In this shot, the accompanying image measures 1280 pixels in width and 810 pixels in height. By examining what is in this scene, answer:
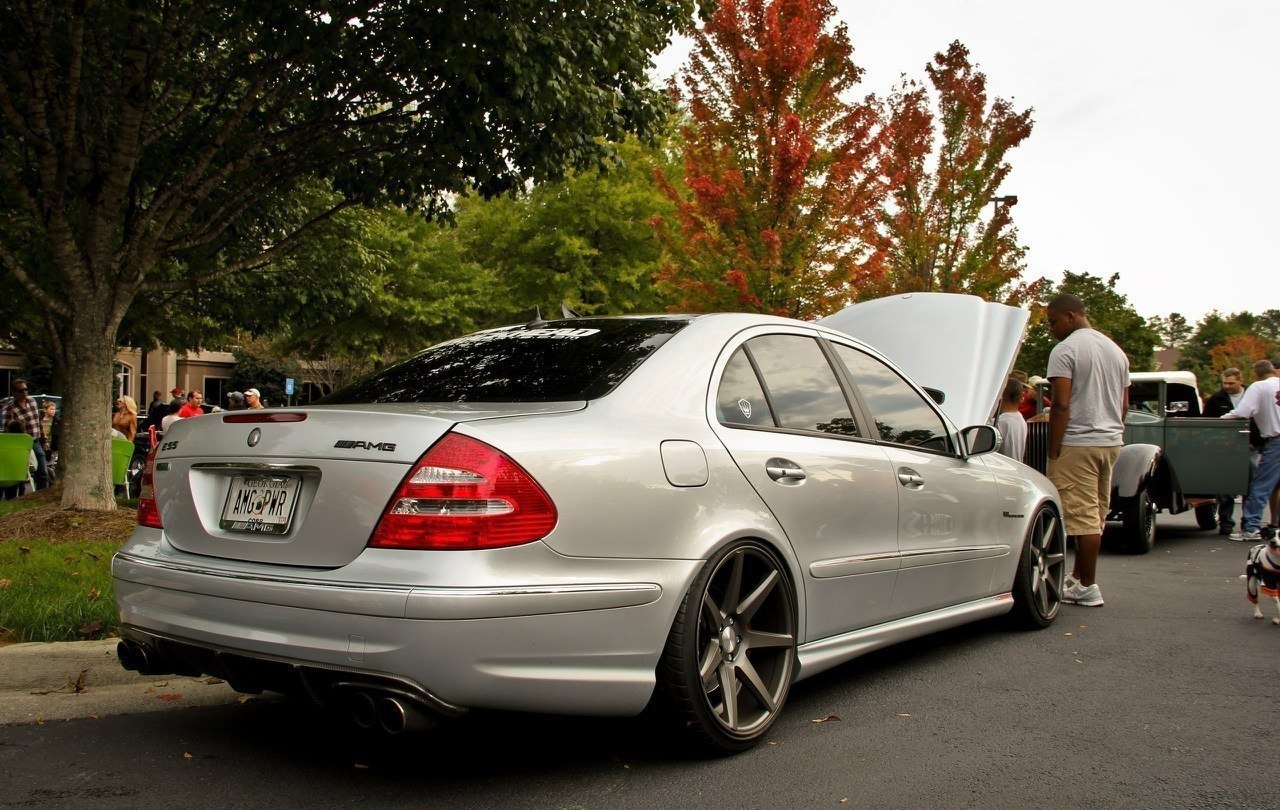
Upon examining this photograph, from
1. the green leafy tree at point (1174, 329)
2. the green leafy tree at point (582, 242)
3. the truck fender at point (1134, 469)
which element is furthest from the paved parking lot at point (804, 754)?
the green leafy tree at point (1174, 329)

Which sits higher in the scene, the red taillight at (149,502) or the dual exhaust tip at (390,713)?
the red taillight at (149,502)

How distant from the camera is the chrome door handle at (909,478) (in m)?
4.52

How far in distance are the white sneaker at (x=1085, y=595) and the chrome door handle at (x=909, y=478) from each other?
259cm

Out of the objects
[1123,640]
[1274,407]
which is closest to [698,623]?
[1123,640]

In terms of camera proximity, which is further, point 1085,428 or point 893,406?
point 1085,428

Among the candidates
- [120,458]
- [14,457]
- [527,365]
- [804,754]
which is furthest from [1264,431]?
[14,457]

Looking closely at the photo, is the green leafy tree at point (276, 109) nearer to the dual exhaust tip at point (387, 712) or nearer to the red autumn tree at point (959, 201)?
the dual exhaust tip at point (387, 712)

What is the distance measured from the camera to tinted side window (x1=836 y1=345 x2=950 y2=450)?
4.66 metres

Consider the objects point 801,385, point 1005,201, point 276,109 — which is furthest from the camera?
point 1005,201

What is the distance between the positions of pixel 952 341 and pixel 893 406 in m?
3.44

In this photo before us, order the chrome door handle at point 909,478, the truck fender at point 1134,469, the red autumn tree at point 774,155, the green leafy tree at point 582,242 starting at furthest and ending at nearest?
the green leafy tree at point 582,242, the red autumn tree at point 774,155, the truck fender at point 1134,469, the chrome door handle at point 909,478

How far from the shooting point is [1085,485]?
6.51 meters

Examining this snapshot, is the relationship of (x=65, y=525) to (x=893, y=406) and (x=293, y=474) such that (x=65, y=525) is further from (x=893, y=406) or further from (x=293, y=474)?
(x=893, y=406)

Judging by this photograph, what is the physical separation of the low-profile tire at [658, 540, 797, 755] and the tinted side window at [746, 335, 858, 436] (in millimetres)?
665
